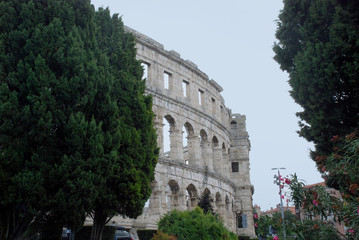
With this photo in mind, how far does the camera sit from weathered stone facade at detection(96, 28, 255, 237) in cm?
2394

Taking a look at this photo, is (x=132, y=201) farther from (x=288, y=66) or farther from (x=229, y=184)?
(x=229, y=184)

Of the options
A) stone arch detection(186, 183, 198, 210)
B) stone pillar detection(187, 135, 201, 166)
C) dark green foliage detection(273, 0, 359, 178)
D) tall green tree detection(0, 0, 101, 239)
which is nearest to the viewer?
tall green tree detection(0, 0, 101, 239)

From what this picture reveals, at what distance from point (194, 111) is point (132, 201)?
49.4ft

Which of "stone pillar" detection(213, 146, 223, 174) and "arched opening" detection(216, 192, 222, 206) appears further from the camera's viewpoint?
"stone pillar" detection(213, 146, 223, 174)

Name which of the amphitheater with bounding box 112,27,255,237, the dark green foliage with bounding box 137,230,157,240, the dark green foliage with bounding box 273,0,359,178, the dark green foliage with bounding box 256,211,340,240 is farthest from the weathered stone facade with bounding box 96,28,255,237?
the dark green foliage with bounding box 256,211,340,240

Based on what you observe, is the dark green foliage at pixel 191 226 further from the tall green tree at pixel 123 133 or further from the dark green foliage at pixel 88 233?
the tall green tree at pixel 123 133

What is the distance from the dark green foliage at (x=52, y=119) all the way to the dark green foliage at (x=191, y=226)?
4277 millimetres

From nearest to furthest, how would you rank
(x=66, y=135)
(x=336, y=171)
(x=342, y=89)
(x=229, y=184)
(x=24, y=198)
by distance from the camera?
(x=336, y=171)
(x=24, y=198)
(x=66, y=135)
(x=342, y=89)
(x=229, y=184)

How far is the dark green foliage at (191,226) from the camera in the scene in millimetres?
16562

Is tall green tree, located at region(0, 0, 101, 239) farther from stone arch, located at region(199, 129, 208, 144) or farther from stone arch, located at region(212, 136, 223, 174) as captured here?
stone arch, located at region(212, 136, 223, 174)

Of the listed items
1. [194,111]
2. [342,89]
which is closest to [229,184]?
[194,111]

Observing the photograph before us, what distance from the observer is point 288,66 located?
46.6ft

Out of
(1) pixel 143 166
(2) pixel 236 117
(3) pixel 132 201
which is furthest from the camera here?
(2) pixel 236 117

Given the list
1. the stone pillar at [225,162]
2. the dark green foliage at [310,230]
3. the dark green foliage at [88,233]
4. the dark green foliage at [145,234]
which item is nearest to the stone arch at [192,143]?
the stone pillar at [225,162]
